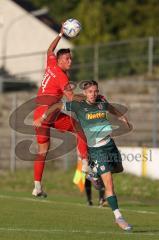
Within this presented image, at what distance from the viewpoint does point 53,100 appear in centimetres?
1798

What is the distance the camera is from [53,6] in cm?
7544

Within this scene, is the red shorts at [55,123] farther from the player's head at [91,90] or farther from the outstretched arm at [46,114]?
the player's head at [91,90]

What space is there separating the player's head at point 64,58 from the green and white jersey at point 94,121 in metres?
2.00

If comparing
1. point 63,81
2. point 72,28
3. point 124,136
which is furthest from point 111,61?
point 63,81

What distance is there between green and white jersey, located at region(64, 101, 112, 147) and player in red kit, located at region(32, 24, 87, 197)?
5.12 ft

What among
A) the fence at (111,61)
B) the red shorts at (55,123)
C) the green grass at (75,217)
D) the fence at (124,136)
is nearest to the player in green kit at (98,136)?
the green grass at (75,217)

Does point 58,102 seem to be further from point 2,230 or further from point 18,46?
point 18,46

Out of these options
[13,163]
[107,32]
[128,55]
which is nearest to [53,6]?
[107,32]

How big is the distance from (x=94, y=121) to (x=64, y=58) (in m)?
2.32

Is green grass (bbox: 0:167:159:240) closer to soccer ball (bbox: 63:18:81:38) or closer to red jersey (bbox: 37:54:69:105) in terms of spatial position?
red jersey (bbox: 37:54:69:105)

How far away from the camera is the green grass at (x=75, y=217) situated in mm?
14430

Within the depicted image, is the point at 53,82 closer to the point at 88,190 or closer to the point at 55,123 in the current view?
the point at 55,123

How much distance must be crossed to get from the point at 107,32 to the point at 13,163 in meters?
37.3

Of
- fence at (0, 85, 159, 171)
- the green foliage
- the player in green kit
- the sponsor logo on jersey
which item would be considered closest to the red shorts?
the player in green kit
